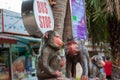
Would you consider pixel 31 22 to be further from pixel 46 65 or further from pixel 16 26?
pixel 16 26

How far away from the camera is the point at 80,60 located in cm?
476

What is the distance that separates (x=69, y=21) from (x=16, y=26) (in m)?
4.07

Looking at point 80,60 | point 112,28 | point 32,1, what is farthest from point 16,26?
point 80,60

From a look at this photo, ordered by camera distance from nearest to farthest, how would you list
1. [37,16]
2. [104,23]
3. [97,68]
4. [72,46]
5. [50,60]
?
[50,60], [72,46], [97,68], [37,16], [104,23]

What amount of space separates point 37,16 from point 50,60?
118 inches

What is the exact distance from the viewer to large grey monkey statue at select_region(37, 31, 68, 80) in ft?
13.6

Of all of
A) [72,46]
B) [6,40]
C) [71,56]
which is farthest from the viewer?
[6,40]

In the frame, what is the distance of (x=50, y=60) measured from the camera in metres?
4.23

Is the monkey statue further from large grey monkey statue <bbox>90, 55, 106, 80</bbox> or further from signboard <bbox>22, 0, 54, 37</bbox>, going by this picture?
signboard <bbox>22, 0, 54, 37</bbox>

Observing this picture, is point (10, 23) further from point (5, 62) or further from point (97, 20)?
point (97, 20)

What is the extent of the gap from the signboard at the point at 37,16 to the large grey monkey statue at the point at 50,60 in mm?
2185

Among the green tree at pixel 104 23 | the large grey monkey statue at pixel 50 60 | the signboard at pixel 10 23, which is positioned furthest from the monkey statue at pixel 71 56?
the green tree at pixel 104 23

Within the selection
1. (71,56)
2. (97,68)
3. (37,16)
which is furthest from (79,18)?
(71,56)

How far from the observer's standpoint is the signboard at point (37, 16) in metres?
6.70
